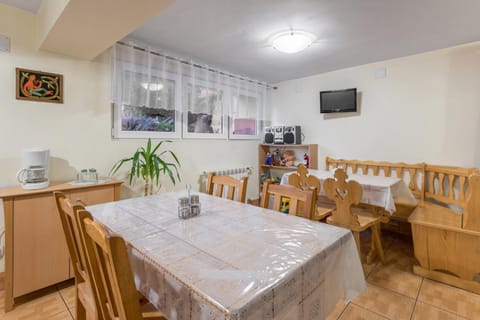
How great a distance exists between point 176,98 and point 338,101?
2.22 m

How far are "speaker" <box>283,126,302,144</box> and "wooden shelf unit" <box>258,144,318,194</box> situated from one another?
0.21 ft

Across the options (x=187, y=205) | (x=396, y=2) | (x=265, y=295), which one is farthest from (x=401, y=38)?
(x=265, y=295)

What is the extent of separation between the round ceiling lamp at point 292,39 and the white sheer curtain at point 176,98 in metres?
1.16

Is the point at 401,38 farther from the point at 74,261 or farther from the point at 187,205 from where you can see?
the point at 74,261

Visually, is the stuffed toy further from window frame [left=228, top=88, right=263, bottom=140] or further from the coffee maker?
the coffee maker

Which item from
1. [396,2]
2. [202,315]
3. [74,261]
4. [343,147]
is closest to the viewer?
[202,315]

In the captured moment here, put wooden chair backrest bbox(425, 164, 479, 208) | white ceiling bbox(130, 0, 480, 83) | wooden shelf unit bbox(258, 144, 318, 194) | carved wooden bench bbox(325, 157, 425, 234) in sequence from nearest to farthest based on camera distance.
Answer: white ceiling bbox(130, 0, 480, 83), wooden chair backrest bbox(425, 164, 479, 208), carved wooden bench bbox(325, 157, 425, 234), wooden shelf unit bbox(258, 144, 318, 194)

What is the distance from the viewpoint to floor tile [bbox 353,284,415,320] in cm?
161

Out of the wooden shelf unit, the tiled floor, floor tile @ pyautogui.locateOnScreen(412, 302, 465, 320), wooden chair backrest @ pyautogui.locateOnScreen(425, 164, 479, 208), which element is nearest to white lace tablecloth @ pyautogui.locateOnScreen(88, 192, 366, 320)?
the tiled floor

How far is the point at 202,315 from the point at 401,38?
117 inches

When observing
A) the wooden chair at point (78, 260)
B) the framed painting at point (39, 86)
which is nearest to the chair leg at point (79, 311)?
the wooden chair at point (78, 260)

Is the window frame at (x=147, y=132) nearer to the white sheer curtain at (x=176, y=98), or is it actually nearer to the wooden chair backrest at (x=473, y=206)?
the white sheer curtain at (x=176, y=98)

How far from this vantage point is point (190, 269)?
2.64 ft

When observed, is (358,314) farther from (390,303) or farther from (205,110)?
(205,110)
